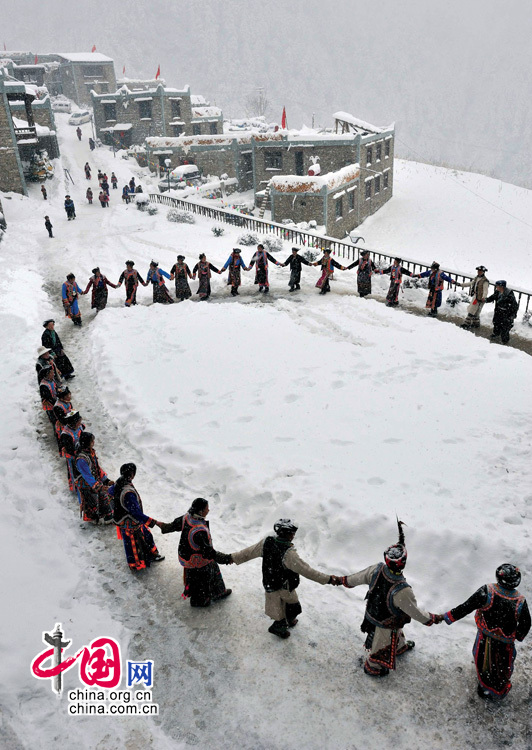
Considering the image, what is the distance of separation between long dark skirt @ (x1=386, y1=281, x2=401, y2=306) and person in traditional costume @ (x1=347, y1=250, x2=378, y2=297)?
842 mm

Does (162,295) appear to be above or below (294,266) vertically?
below

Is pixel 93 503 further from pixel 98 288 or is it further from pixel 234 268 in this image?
pixel 234 268

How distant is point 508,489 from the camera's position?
7.18 meters

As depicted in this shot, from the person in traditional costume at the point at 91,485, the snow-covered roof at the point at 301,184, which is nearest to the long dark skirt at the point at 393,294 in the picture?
the person in traditional costume at the point at 91,485

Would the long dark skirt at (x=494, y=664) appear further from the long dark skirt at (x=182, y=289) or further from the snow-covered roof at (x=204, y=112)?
the snow-covered roof at (x=204, y=112)

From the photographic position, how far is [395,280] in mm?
14297

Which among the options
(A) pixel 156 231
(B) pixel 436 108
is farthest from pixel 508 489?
(B) pixel 436 108

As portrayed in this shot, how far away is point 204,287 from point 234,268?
3.57ft

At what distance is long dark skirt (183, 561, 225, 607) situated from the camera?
18.5ft

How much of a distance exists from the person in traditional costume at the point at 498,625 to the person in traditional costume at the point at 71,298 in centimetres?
1219

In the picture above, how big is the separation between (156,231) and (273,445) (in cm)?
1696

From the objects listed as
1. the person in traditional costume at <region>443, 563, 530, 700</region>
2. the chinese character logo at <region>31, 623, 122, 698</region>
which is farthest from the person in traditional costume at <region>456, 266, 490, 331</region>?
the chinese character logo at <region>31, 623, 122, 698</region>

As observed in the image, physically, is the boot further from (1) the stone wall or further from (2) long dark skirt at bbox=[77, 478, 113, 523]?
(1) the stone wall

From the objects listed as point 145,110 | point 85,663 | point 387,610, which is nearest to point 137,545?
point 85,663
